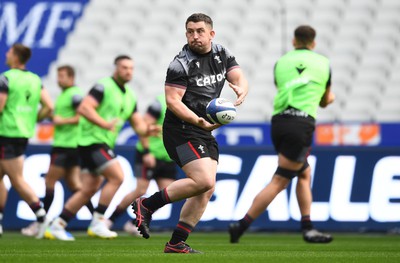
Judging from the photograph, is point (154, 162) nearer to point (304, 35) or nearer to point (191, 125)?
point (304, 35)

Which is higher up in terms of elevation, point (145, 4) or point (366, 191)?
point (145, 4)

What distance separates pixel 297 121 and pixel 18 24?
13.9 meters

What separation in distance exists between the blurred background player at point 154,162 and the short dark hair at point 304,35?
9.57 feet

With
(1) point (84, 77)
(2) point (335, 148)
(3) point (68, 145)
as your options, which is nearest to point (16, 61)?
(3) point (68, 145)

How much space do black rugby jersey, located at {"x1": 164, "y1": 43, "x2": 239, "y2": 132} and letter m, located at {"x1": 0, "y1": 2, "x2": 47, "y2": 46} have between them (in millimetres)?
15278

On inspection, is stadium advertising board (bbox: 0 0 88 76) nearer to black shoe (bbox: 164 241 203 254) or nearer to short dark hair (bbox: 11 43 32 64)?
short dark hair (bbox: 11 43 32 64)

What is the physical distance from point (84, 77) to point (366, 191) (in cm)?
1012

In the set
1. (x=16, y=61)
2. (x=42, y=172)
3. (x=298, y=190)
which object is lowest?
(x=42, y=172)

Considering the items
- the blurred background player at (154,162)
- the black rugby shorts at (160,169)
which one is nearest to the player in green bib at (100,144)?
the blurred background player at (154,162)

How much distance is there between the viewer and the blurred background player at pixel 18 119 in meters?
10.3

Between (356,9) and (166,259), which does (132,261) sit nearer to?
(166,259)

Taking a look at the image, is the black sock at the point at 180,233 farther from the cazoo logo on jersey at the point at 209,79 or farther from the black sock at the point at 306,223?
the black sock at the point at 306,223

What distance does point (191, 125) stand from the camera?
699 centimetres

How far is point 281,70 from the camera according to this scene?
387 inches
